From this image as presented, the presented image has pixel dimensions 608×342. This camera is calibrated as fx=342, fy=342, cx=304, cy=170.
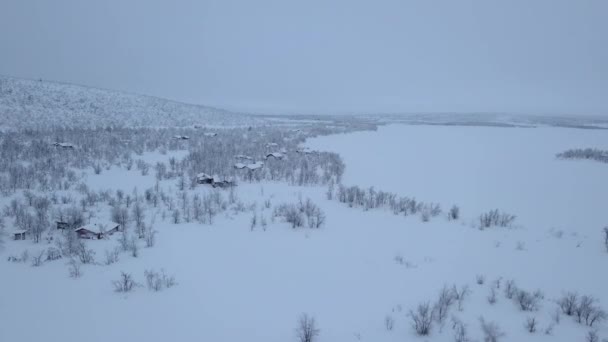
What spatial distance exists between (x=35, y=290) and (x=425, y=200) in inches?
353

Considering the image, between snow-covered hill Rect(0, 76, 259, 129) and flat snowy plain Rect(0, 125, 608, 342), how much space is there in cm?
2272

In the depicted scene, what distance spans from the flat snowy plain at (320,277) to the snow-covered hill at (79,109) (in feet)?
74.5

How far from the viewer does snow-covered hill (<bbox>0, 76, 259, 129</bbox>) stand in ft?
82.4

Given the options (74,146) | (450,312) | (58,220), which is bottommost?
(450,312)

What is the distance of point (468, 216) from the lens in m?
8.53

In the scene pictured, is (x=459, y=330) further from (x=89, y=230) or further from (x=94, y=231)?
(x=89, y=230)

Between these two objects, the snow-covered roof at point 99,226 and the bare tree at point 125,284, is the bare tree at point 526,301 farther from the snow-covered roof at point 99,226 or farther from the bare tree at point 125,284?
the snow-covered roof at point 99,226

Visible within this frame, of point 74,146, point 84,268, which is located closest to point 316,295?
point 84,268

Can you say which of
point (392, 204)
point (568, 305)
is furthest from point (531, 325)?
point (392, 204)

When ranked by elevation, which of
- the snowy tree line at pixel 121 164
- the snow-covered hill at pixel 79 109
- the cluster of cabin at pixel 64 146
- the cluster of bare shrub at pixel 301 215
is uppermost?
the snow-covered hill at pixel 79 109

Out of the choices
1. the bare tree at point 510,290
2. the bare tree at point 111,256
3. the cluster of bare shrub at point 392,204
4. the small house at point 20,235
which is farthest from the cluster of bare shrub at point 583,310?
the small house at point 20,235

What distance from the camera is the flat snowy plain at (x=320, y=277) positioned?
12.6 ft

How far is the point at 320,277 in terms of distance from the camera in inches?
200

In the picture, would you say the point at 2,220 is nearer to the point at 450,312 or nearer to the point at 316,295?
the point at 316,295
